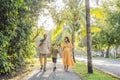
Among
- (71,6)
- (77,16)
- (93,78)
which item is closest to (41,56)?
(93,78)

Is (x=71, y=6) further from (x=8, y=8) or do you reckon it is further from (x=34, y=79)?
(x=8, y=8)

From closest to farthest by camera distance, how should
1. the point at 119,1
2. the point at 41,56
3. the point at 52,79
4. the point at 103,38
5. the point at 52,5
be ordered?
the point at 52,79 < the point at 41,56 < the point at 52,5 < the point at 119,1 < the point at 103,38

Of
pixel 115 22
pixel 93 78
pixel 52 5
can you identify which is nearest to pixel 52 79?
pixel 93 78

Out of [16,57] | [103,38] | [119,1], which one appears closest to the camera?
[16,57]

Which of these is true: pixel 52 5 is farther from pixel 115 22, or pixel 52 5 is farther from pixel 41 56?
pixel 115 22

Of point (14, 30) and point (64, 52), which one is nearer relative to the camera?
point (14, 30)

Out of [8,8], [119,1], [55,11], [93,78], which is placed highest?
[119,1]

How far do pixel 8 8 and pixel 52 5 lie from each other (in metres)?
15.0

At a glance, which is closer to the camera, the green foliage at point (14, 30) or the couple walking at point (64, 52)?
the green foliage at point (14, 30)

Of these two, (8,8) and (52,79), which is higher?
(8,8)

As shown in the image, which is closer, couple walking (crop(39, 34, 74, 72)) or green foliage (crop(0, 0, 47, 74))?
green foliage (crop(0, 0, 47, 74))

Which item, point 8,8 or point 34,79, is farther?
point 34,79

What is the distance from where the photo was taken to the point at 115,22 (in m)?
47.4

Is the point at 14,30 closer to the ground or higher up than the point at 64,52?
higher up
